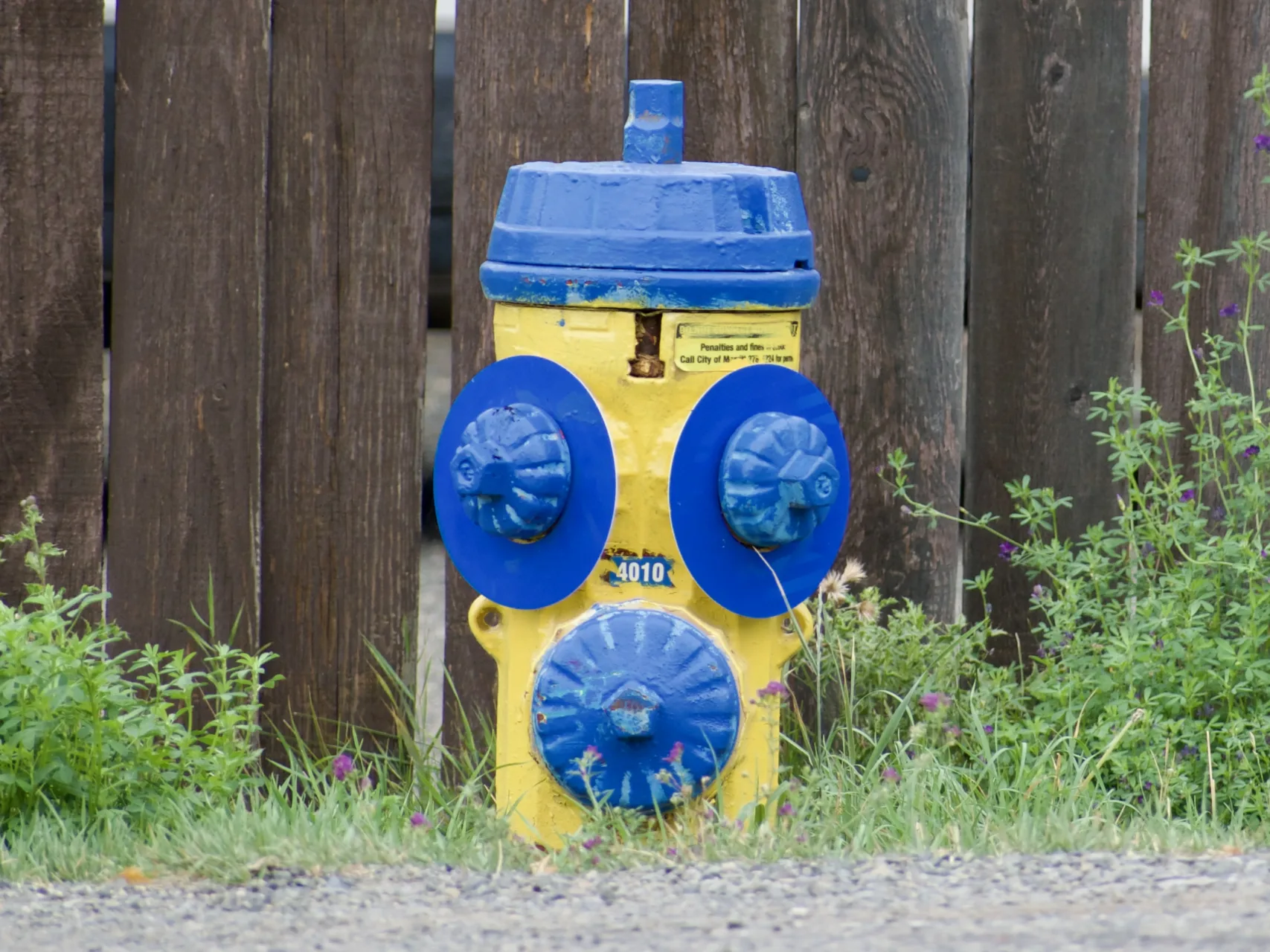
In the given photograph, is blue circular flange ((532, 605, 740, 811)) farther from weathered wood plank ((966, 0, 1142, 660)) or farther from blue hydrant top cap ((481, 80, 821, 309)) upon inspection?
weathered wood plank ((966, 0, 1142, 660))

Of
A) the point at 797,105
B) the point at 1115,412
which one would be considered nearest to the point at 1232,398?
the point at 1115,412

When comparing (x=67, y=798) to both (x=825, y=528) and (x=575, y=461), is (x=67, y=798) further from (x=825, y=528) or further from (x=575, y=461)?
(x=825, y=528)

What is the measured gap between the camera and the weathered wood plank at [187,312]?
3270 millimetres

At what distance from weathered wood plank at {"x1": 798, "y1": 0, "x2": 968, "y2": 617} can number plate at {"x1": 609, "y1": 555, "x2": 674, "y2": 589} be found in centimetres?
89

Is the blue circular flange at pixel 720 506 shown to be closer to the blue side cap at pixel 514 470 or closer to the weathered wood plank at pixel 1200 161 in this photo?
the blue side cap at pixel 514 470

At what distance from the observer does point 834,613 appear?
338cm

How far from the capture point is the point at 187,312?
10.9 ft

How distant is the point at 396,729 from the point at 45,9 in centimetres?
164

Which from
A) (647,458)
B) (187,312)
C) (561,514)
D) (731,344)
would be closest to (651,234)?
(731,344)

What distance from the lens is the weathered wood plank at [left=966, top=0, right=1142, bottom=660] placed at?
3416 millimetres

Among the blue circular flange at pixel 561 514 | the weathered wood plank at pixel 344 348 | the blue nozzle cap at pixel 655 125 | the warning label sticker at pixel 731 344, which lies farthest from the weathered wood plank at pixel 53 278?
the warning label sticker at pixel 731 344

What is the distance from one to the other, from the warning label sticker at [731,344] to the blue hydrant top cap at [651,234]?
0.13 feet

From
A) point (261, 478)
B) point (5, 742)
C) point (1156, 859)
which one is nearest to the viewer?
point (1156, 859)

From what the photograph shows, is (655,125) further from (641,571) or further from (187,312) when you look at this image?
(187,312)
